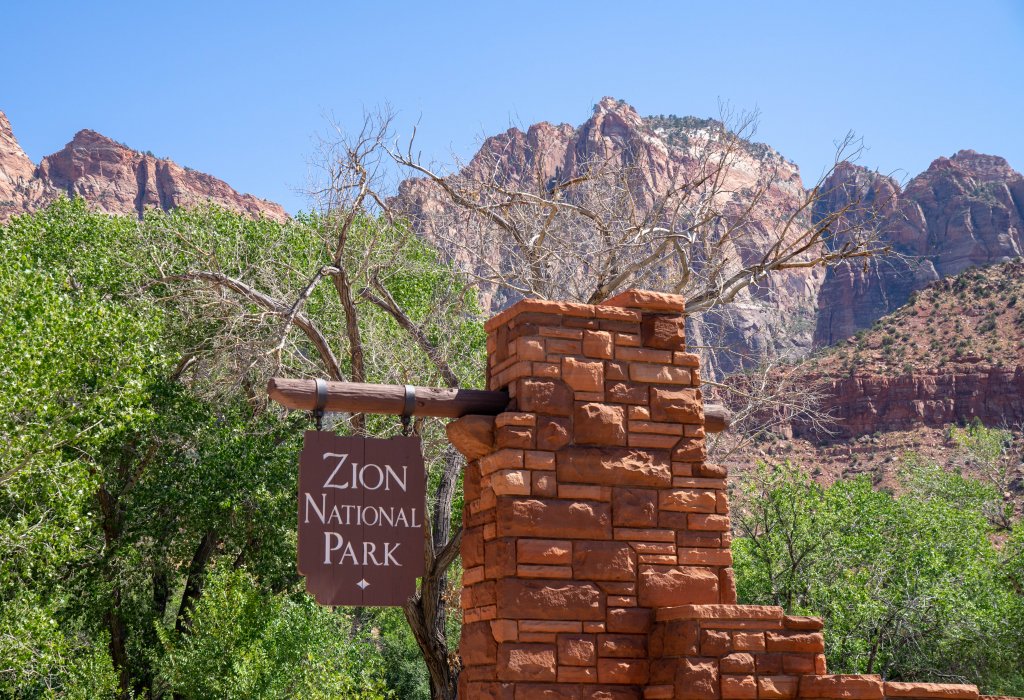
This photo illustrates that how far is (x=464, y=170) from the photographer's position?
14.5 metres

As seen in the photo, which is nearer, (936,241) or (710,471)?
(710,471)

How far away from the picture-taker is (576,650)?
16.8 feet

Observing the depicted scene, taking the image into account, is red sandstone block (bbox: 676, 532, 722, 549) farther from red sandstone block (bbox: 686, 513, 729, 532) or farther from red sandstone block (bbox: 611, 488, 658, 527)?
red sandstone block (bbox: 611, 488, 658, 527)

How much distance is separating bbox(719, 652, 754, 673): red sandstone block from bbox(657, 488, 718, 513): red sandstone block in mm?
871

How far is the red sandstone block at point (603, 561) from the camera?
17.3 feet

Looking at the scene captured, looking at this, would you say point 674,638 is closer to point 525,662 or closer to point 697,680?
point 697,680

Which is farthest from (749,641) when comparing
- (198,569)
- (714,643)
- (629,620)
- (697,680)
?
(198,569)

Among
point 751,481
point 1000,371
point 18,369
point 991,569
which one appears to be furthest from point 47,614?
point 1000,371

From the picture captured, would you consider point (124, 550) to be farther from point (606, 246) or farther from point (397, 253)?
point (606, 246)

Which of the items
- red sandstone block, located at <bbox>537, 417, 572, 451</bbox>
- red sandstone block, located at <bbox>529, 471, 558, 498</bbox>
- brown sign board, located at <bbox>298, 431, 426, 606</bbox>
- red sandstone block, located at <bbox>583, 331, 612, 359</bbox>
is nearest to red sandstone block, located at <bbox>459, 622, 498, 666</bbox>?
brown sign board, located at <bbox>298, 431, 426, 606</bbox>

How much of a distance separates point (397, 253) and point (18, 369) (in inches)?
209

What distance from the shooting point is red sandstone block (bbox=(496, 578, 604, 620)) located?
510 cm

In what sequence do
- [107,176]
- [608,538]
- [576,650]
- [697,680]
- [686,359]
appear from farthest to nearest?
[107,176] < [686,359] < [608,538] < [576,650] < [697,680]

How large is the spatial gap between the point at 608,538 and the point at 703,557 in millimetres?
591
